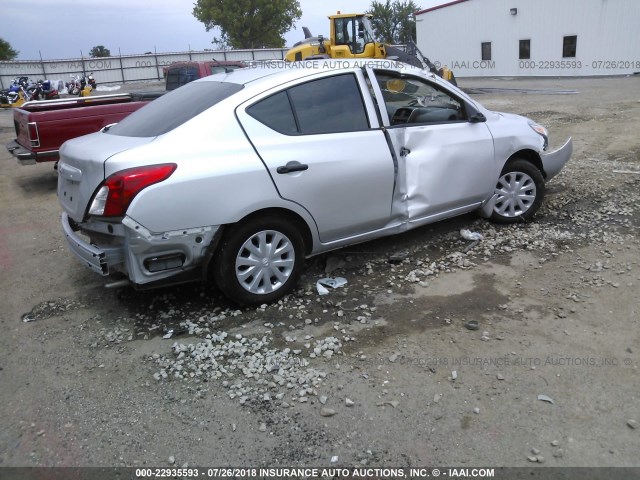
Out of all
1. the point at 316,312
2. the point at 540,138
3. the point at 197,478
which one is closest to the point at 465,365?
the point at 316,312

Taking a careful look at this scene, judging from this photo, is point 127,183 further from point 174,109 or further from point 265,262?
point 265,262

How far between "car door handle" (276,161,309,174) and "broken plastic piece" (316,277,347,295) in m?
1.01

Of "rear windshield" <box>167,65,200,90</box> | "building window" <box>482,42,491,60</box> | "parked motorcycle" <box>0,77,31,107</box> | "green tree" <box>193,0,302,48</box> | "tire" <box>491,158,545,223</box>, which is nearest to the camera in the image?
"tire" <box>491,158,545,223</box>

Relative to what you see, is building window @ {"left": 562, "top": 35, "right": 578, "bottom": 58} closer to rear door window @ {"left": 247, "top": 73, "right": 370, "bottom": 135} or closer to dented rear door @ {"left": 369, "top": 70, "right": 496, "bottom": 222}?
dented rear door @ {"left": 369, "top": 70, "right": 496, "bottom": 222}

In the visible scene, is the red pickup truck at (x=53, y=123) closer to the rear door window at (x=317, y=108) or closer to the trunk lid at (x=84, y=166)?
the trunk lid at (x=84, y=166)

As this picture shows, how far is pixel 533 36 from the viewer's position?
29156mm

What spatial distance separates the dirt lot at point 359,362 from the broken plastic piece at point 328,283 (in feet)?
0.28

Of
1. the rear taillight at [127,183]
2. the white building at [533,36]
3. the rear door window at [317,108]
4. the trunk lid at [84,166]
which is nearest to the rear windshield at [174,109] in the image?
the trunk lid at [84,166]

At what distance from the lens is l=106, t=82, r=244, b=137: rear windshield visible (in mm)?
3996

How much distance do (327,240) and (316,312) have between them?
629mm

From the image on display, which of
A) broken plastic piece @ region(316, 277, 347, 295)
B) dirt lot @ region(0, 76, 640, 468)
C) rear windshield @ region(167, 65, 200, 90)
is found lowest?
dirt lot @ region(0, 76, 640, 468)

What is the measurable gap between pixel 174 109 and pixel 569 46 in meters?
28.9

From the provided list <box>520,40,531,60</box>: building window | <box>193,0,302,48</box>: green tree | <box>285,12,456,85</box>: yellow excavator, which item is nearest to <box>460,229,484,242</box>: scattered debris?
<box>285,12,456,85</box>: yellow excavator

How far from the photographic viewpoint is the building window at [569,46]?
1088 inches
